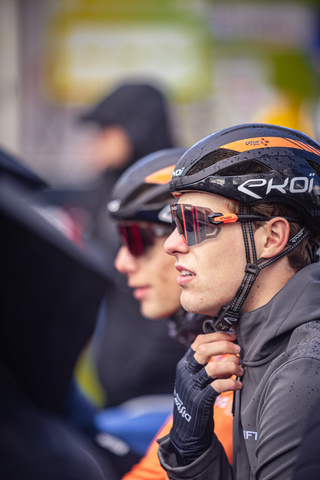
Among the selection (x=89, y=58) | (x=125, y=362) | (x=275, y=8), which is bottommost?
(x=125, y=362)

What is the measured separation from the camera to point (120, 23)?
14.5 metres

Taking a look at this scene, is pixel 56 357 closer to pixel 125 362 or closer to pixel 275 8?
pixel 125 362

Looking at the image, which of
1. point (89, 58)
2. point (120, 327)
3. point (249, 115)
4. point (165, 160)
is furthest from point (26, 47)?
point (165, 160)

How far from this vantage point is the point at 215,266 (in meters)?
1.86

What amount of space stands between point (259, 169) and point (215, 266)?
317 millimetres

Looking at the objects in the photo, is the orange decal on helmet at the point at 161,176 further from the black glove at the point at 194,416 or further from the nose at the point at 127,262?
the black glove at the point at 194,416

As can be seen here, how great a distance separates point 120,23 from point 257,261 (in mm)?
13709

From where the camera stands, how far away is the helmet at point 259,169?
182cm

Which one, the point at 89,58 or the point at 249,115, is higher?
the point at 89,58

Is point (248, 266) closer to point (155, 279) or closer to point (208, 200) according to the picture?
point (208, 200)

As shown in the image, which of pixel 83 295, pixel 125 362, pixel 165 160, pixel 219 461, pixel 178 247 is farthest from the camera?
pixel 125 362

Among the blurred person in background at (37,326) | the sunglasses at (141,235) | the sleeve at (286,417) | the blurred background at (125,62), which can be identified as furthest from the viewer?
the blurred background at (125,62)

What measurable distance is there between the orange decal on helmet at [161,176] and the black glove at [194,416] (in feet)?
3.66

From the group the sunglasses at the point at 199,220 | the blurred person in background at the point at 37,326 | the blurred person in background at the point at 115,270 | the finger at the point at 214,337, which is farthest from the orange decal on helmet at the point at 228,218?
the blurred person in background at the point at 115,270
